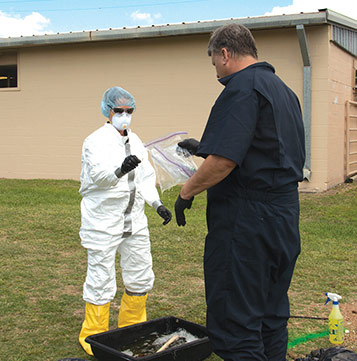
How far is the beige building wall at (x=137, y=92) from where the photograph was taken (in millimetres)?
12047

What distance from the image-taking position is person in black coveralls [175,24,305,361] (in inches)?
112

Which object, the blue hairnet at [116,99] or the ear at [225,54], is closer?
the ear at [225,54]

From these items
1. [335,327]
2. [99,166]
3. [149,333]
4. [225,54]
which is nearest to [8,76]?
[99,166]

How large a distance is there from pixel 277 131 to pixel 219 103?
346mm

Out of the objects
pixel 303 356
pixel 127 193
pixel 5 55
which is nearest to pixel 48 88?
pixel 5 55

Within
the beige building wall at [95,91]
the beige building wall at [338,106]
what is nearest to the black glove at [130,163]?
the beige building wall at [95,91]

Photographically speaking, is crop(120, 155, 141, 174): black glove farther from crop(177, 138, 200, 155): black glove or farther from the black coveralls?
the black coveralls

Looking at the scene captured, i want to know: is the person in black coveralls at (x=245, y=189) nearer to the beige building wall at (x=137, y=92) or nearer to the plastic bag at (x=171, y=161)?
the plastic bag at (x=171, y=161)

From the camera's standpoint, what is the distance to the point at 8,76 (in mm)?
15312

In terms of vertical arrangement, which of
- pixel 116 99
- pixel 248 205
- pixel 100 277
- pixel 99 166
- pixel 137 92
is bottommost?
pixel 100 277

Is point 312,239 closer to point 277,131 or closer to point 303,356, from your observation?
point 303,356

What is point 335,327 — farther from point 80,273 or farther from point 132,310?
point 80,273

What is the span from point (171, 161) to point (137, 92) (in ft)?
31.8

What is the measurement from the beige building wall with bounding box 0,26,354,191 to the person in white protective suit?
8415mm
